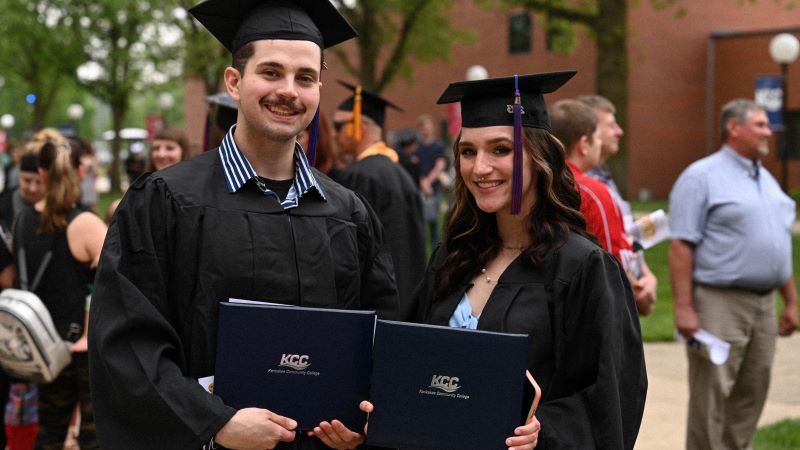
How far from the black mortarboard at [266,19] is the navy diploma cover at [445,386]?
0.87 meters

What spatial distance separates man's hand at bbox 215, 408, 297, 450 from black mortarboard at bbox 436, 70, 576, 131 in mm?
1044

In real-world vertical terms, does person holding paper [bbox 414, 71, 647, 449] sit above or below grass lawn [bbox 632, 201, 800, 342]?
above

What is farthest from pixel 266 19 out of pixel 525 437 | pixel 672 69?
pixel 672 69

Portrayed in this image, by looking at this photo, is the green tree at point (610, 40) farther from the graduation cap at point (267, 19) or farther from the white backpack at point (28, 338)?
the graduation cap at point (267, 19)

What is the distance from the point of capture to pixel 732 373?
6.03 m

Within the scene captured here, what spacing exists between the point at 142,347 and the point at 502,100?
49.2 inches

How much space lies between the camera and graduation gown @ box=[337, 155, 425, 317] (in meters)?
6.64

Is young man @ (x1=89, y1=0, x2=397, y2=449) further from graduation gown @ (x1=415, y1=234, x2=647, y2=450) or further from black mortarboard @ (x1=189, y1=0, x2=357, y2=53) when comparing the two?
graduation gown @ (x1=415, y1=234, x2=647, y2=450)

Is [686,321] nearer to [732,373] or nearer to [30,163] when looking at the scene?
[732,373]

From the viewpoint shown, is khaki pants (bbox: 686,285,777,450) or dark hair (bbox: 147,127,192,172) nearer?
khaki pants (bbox: 686,285,777,450)

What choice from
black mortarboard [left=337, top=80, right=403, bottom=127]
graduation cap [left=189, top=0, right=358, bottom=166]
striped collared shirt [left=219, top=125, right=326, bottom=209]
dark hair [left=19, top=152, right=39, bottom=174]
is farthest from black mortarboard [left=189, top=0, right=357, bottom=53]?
black mortarboard [left=337, top=80, right=403, bottom=127]

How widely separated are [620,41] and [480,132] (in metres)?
16.5

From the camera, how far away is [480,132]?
3.06 metres

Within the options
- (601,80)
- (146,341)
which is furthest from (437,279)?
(601,80)
